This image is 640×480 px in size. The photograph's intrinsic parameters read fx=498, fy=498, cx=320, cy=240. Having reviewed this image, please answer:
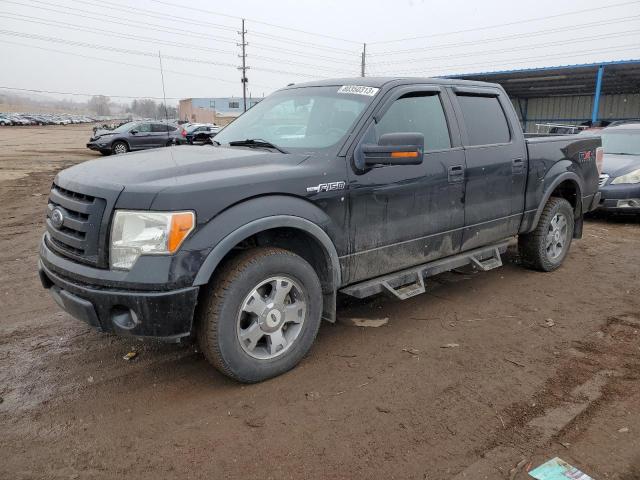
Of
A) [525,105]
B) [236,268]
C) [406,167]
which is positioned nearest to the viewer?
[236,268]

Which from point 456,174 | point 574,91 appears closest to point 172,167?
point 456,174

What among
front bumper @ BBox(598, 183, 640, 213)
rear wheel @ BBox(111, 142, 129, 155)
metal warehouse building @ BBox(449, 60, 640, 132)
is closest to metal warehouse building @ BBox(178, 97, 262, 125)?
metal warehouse building @ BBox(449, 60, 640, 132)

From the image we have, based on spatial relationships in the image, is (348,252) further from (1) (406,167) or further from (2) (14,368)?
(2) (14,368)

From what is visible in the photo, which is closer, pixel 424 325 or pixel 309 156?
pixel 309 156

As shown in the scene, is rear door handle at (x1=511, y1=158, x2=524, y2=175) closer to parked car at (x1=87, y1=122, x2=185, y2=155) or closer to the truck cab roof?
the truck cab roof

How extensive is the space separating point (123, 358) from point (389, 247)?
2.10m

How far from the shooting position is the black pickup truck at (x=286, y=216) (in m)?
2.76

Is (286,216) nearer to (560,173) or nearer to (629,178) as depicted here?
(560,173)

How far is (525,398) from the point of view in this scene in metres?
3.04

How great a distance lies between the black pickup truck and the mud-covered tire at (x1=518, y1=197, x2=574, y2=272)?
68 cm

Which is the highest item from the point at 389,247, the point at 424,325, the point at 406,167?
the point at 406,167

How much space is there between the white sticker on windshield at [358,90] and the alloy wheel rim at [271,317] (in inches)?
62.3

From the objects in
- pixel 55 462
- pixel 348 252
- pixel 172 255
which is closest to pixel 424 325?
pixel 348 252

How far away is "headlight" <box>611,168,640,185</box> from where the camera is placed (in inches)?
321
